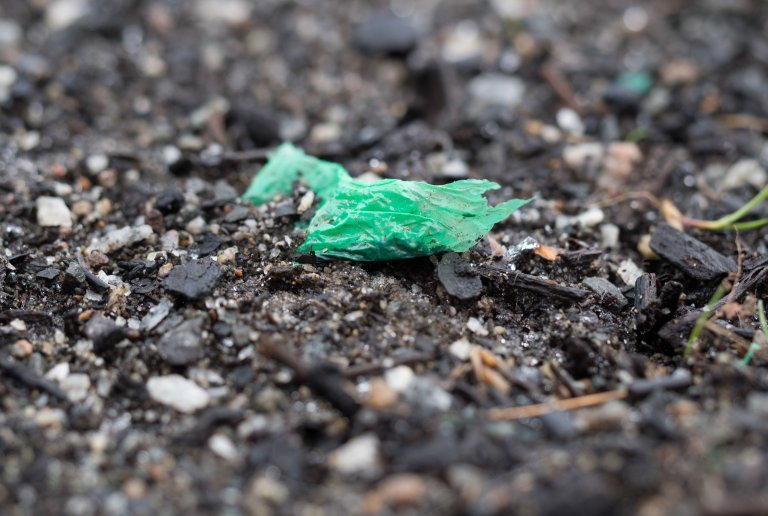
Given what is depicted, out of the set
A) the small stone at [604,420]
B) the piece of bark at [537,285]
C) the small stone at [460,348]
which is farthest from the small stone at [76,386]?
the small stone at [604,420]

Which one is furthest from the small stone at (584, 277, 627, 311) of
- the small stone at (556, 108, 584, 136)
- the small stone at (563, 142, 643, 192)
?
the small stone at (556, 108, 584, 136)

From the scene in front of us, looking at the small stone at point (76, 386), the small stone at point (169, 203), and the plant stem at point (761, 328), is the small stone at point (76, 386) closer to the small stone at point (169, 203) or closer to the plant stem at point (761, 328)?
the small stone at point (169, 203)

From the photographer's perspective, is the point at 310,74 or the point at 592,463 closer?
the point at 592,463

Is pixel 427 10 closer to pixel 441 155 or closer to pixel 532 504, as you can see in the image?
pixel 441 155

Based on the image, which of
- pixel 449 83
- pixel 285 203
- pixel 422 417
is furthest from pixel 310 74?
pixel 422 417

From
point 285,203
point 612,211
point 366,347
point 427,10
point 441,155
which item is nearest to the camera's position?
point 366,347

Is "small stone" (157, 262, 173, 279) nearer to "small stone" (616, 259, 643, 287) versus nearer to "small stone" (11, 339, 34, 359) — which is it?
"small stone" (11, 339, 34, 359)
